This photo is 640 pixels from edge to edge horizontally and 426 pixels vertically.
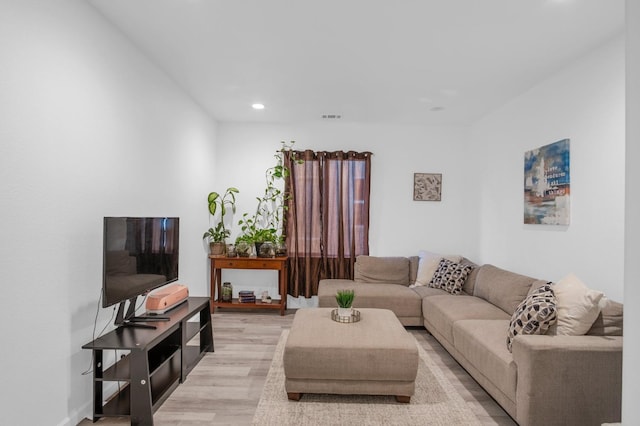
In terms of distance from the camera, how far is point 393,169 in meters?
5.54

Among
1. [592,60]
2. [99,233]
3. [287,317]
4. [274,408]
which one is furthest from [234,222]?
[592,60]

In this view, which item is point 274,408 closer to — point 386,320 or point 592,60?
point 386,320

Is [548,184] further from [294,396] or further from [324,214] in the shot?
[294,396]

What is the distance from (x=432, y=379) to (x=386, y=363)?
0.72 m

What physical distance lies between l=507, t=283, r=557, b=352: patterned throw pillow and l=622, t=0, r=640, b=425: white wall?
62.7 inches

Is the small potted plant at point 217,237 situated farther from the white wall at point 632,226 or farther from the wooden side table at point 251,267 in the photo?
the white wall at point 632,226

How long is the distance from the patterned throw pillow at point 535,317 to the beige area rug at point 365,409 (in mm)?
620

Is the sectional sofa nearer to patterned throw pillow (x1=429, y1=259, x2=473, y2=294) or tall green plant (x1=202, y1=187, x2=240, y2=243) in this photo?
patterned throw pillow (x1=429, y1=259, x2=473, y2=294)

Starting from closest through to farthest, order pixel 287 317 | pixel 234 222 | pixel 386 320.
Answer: pixel 386 320, pixel 287 317, pixel 234 222

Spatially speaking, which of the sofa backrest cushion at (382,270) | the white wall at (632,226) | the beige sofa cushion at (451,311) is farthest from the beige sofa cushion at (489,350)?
the sofa backrest cushion at (382,270)

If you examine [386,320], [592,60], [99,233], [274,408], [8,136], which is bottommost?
[274,408]

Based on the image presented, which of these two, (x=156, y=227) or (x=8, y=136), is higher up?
(x=8, y=136)

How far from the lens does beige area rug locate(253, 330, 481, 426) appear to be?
2.51 m

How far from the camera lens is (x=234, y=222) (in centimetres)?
546
